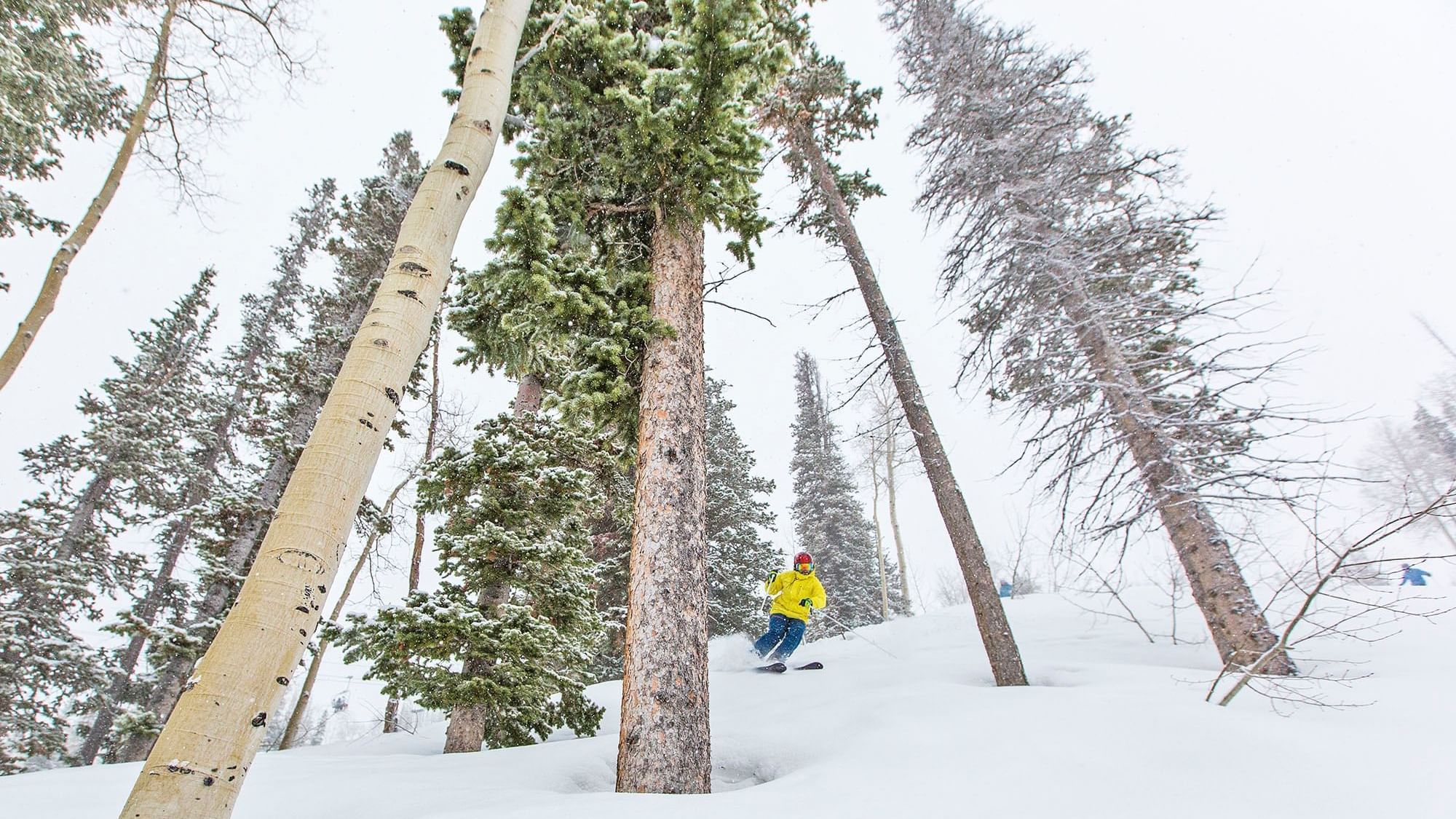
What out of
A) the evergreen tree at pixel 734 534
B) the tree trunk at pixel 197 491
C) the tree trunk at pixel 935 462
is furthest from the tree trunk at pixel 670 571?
the tree trunk at pixel 197 491

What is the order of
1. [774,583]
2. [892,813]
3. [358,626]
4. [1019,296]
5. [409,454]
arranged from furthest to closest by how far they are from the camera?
[409,454], [774,583], [1019,296], [358,626], [892,813]

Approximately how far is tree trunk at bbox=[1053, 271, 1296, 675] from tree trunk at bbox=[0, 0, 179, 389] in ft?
34.5

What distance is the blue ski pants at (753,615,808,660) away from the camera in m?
8.24

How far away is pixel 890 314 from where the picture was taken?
7898 millimetres

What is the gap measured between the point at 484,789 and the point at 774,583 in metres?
5.63

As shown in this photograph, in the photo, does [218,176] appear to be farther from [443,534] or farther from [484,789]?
[484,789]

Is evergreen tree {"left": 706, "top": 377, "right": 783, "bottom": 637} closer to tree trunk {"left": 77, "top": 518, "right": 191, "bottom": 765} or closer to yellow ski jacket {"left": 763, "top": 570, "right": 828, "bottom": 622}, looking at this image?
yellow ski jacket {"left": 763, "top": 570, "right": 828, "bottom": 622}

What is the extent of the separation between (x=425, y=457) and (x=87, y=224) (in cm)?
785

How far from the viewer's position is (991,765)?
3105mm

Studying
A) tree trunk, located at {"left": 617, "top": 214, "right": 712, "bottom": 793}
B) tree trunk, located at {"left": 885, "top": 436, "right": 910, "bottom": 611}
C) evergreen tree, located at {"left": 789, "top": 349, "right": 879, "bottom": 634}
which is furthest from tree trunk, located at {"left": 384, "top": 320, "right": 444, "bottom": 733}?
tree trunk, located at {"left": 885, "top": 436, "right": 910, "bottom": 611}

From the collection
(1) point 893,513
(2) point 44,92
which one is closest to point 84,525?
(2) point 44,92

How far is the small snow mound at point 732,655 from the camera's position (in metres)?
8.95

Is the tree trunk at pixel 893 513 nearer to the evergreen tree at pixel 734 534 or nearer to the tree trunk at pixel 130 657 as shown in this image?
the evergreen tree at pixel 734 534

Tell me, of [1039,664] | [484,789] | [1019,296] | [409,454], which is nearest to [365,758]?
[484,789]
